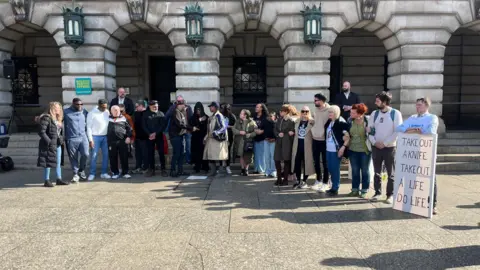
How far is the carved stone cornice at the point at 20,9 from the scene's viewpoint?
11445mm

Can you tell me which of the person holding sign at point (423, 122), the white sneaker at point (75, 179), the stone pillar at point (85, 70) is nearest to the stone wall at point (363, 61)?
the stone pillar at point (85, 70)

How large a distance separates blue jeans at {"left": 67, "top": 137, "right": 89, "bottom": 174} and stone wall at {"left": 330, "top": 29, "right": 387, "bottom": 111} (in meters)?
10.8

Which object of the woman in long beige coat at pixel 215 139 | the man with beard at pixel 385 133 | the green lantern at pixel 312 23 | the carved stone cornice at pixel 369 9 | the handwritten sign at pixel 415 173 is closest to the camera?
the handwritten sign at pixel 415 173

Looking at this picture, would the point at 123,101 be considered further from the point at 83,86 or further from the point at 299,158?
the point at 299,158

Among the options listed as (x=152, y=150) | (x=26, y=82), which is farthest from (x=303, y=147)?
(x=26, y=82)

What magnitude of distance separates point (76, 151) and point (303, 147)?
5.59 m

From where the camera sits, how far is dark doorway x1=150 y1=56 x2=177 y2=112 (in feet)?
51.2

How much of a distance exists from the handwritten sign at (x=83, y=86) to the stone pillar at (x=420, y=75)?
10.3 metres

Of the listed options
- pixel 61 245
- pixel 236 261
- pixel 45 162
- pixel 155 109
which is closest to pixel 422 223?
pixel 236 261

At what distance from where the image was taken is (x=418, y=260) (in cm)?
407

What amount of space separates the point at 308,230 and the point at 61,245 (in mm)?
3343

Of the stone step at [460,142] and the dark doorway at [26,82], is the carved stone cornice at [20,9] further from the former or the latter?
the stone step at [460,142]

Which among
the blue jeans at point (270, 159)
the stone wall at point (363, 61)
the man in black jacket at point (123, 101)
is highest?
the stone wall at point (363, 61)

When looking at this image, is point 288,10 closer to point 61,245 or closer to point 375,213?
point 375,213
